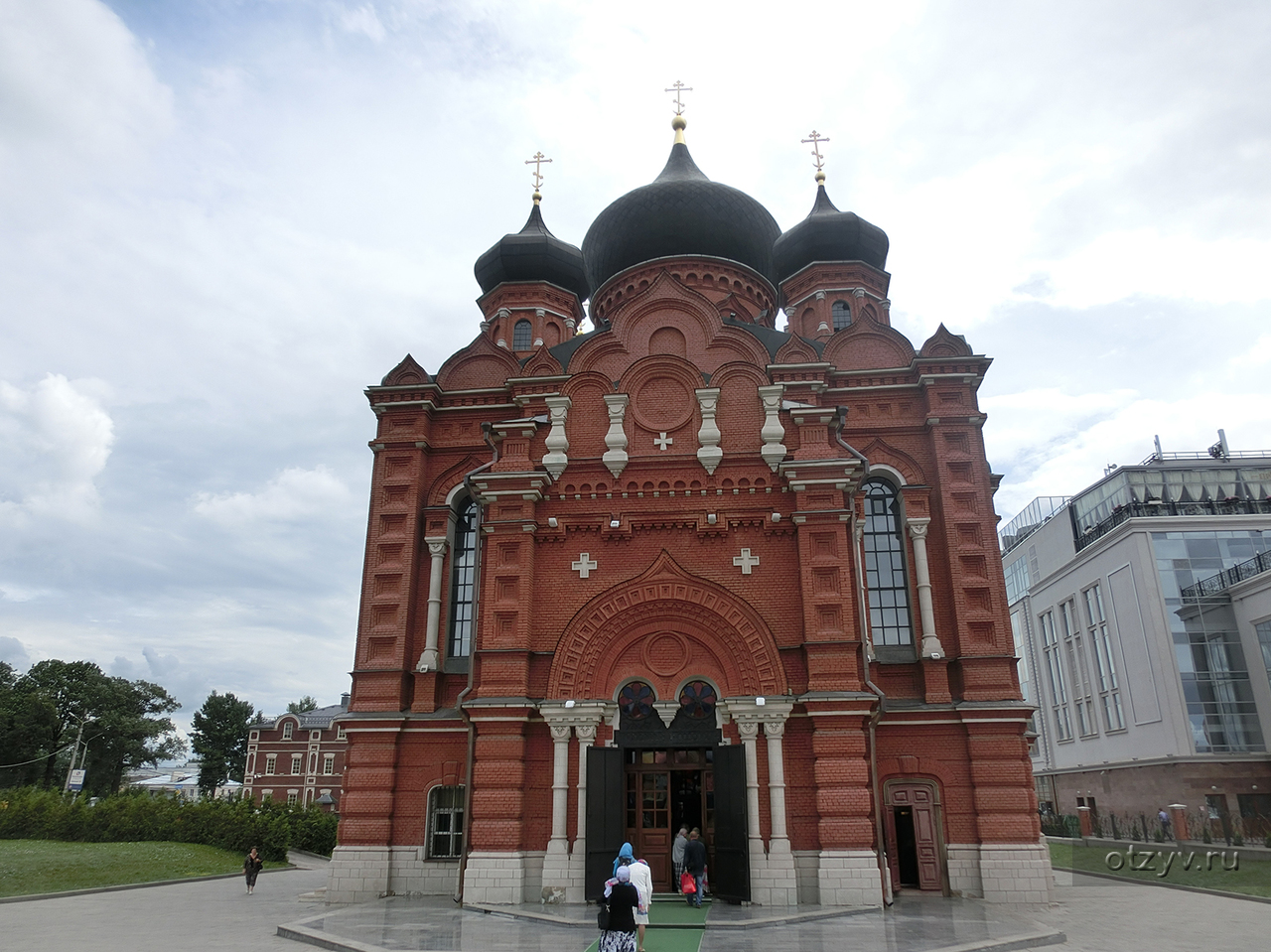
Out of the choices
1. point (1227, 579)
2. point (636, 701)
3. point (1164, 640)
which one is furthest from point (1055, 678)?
point (636, 701)

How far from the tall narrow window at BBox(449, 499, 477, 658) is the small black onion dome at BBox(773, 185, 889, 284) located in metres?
11.7

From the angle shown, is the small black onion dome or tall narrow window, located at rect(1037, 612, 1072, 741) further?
tall narrow window, located at rect(1037, 612, 1072, 741)

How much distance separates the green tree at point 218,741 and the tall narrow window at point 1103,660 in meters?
52.7

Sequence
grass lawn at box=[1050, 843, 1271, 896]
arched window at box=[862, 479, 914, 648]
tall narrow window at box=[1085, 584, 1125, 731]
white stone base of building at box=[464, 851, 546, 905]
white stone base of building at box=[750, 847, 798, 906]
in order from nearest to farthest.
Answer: white stone base of building at box=[750, 847, 798, 906]
white stone base of building at box=[464, 851, 546, 905]
arched window at box=[862, 479, 914, 648]
grass lawn at box=[1050, 843, 1271, 896]
tall narrow window at box=[1085, 584, 1125, 731]

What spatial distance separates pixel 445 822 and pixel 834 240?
17.0m

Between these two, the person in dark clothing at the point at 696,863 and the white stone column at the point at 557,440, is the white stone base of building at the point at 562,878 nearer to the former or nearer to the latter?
the person in dark clothing at the point at 696,863

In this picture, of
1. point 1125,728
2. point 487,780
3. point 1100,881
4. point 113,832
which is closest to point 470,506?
point 487,780

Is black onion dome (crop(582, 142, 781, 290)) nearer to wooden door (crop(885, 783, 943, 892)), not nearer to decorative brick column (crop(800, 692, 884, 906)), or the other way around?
decorative brick column (crop(800, 692, 884, 906))

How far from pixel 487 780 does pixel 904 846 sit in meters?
7.16

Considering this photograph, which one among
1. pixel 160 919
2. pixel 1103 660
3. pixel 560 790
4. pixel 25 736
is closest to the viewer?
pixel 160 919

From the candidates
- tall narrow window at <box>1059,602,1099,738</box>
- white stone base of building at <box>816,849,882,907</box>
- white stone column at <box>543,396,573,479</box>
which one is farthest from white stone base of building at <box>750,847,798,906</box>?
tall narrow window at <box>1059,602,1099,738</box>

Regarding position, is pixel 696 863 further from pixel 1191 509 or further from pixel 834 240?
pixel 1191 509

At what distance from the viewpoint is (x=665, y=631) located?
14922 mm

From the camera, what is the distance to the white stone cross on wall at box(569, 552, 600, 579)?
600 inches
